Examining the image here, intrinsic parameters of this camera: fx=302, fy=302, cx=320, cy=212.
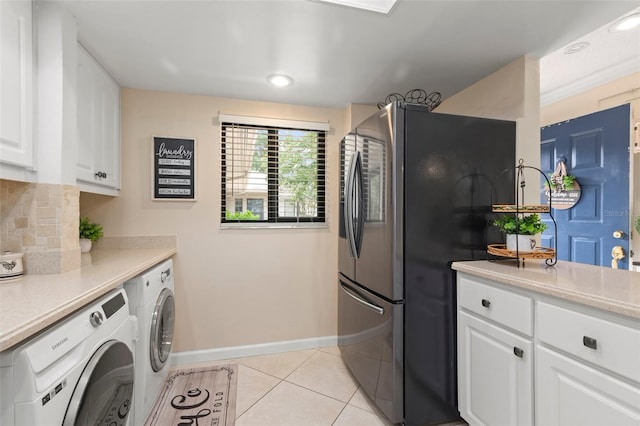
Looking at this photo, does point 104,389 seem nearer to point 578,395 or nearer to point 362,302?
point 362,302

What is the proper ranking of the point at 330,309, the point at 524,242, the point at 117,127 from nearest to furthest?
1. the point at 524,242
2. the point at 117,127
3. the point at 330,309

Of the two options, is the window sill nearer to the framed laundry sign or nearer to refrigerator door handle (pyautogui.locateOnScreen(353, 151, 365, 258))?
the framed laundry sign

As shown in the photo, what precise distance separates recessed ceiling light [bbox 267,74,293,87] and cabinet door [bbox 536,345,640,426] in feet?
7.13

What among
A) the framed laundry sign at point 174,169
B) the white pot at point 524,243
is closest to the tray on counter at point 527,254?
the white pot at point 524,243

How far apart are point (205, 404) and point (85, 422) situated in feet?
3.63

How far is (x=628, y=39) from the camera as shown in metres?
2.01

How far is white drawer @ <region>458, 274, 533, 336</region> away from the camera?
4.25 ft

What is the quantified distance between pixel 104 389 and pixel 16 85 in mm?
1336

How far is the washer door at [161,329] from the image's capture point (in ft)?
5.87

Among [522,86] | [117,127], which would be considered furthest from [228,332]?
[522,86]

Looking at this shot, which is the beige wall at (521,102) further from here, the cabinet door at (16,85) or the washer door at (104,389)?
the cabinet door at (16,85)

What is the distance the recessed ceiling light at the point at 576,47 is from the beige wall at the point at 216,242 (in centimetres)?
171

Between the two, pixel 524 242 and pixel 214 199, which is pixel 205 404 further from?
pixel 524 242

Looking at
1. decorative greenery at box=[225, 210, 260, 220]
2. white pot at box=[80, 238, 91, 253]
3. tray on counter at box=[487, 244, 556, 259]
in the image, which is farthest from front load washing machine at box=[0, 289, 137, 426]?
tray on counter at box=[487, 244, 556, 259]
